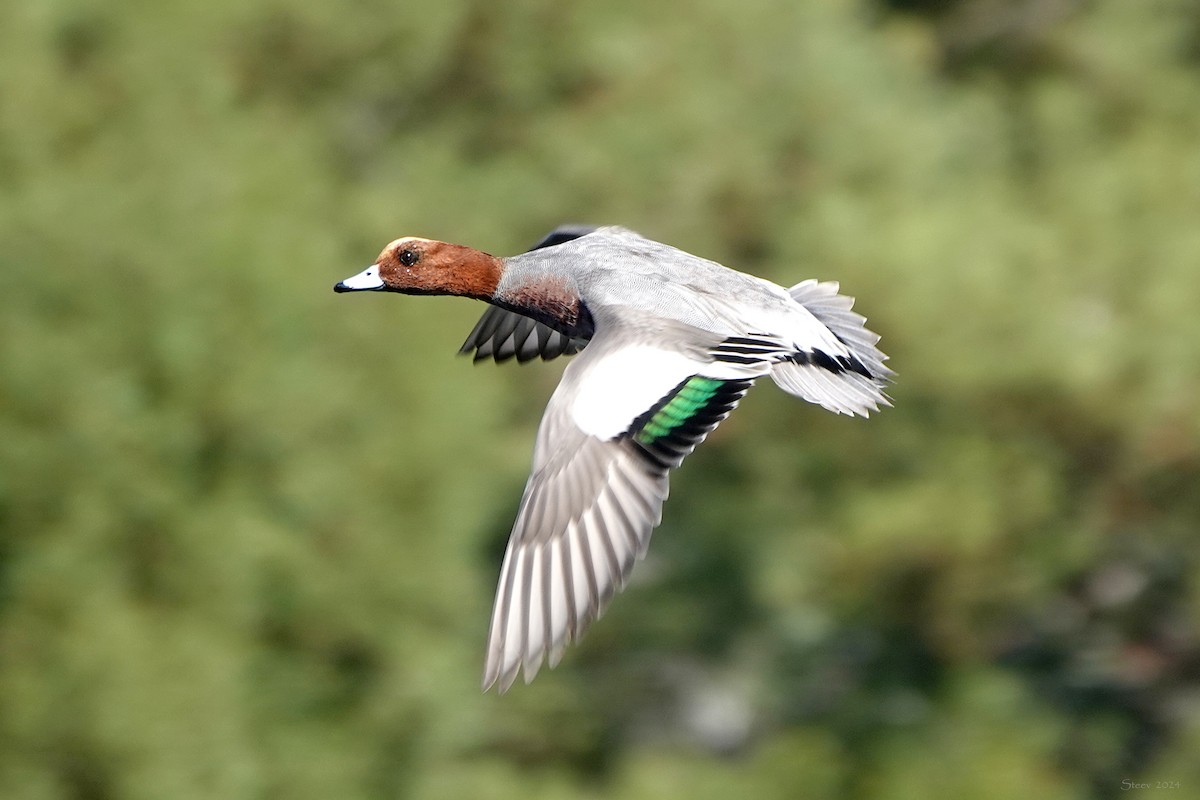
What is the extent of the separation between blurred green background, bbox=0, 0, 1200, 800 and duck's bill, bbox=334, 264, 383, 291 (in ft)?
12.8

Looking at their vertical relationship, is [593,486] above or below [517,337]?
below

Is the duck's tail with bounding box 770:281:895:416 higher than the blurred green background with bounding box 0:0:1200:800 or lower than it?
lower

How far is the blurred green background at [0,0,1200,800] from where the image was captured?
866cm

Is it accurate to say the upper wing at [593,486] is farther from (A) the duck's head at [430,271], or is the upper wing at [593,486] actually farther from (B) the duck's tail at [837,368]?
(A) the duck's head at [430,271]

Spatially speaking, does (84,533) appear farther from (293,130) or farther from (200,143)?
(293,130)

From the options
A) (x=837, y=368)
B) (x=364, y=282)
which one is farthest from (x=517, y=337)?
(x=837, y=368)

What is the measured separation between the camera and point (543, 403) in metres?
11.4

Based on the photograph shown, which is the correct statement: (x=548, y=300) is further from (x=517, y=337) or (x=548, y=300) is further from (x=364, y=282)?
(x=517, y=337)

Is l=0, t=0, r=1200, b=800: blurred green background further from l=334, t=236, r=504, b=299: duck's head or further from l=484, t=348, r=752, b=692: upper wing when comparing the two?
l=484, t=348, r=752, b=692: upper wing

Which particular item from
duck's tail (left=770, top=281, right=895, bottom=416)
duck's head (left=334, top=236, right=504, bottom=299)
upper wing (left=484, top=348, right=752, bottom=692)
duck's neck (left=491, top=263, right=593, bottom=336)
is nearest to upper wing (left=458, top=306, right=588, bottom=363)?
duck's head (left=334, top=236, right=504, bottom=299)

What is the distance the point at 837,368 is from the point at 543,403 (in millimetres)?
6932

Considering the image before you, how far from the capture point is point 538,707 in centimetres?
1227

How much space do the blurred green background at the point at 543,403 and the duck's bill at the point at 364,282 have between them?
12.8 feet

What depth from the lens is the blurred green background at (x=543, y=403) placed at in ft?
28.4
